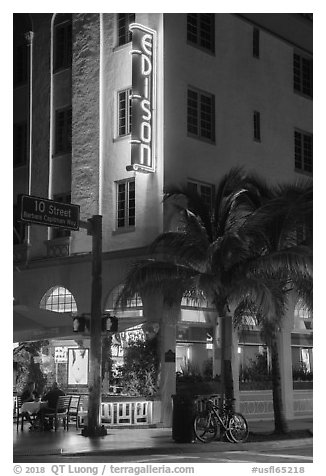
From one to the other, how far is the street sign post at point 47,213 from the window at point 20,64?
25.2ft

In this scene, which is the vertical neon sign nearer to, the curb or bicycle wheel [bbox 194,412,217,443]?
bicycle wheel [bbox 194,412,217,443]

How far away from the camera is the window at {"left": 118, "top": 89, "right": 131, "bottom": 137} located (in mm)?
21891

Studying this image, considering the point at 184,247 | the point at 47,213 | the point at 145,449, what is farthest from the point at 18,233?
the point at 145,449

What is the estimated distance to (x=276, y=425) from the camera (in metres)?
18.8

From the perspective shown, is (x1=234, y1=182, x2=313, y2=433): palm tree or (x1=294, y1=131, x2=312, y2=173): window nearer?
(x1=234, y1=182, x2=313, y2=433): palm tree

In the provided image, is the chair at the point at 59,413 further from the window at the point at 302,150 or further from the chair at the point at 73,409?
the window at the point at 302,150

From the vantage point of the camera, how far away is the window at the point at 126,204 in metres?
21.8

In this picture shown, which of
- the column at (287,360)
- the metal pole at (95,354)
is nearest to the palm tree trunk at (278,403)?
the metal pole at (95,354)

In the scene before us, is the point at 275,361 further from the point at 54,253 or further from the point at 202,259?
the point at 54,253

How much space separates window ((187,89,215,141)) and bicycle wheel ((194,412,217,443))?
26.2 feet

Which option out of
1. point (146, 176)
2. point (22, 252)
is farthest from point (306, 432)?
point (22, 252)

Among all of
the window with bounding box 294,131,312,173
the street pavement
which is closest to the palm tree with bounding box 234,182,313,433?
the street pavement

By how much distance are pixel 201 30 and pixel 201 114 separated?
2.22 m
